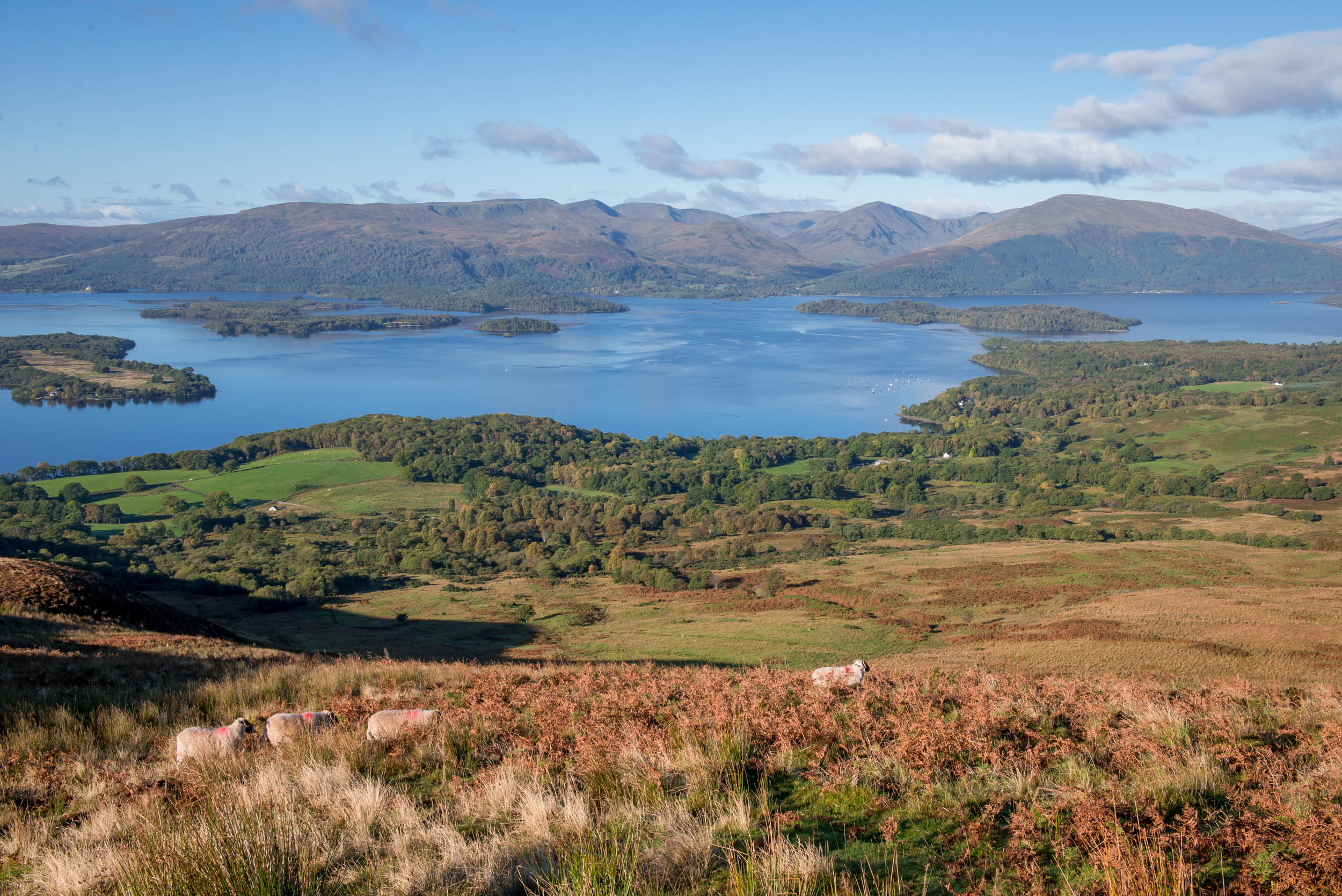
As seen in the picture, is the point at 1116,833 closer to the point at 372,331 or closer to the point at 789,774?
the point at 789,774

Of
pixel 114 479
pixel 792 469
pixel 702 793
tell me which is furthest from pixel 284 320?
pixel 702 793

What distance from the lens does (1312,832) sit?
3676mm

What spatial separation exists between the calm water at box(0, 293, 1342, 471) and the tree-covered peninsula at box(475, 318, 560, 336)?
740 centimetres

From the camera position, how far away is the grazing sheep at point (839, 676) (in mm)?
7273

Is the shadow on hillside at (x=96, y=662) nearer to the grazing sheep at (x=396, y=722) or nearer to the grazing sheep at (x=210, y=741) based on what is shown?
the grazing sheep at (x=210, y=741)

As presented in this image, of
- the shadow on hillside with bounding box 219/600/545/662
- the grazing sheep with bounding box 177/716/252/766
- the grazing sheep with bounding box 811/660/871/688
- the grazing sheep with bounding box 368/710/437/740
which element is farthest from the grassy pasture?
the grazing sheep with bounding box 177/716/252/766

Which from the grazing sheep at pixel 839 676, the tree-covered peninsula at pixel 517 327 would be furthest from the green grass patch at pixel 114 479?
the tree-covered peninsula at pixel 517 327

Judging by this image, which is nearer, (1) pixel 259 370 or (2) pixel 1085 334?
(1) pixel 259 370

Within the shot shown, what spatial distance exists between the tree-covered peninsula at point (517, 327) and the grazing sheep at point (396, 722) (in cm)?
17555

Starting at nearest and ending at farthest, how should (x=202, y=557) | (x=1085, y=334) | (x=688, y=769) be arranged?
(x=688, y=769) → (x=202, y=557) → (x=1085, y=334)

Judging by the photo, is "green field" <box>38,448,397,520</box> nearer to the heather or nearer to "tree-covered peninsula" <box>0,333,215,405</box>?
"tree-covered peninsula" <box>0,333,215,405</box>

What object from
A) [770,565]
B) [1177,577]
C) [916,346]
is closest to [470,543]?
[770,565]

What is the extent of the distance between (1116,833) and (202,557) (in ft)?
144

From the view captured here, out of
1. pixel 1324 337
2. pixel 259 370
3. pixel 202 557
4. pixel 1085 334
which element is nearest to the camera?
pixel 202 557
